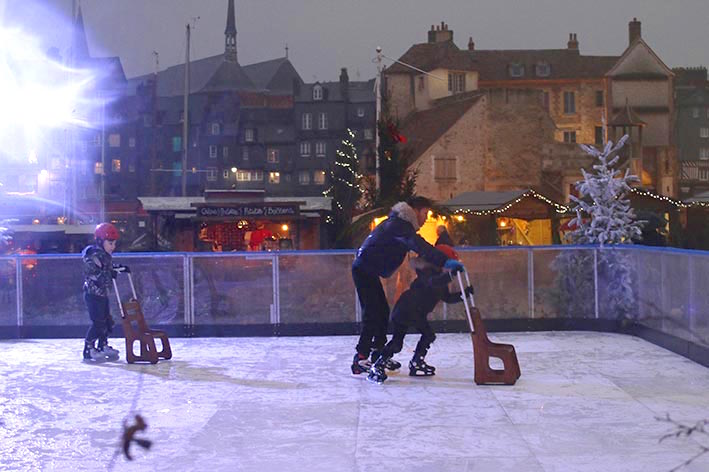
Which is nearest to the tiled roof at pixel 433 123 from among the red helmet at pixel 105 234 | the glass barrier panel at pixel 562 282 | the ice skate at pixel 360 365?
the glass barrier panel at pixel 562 282

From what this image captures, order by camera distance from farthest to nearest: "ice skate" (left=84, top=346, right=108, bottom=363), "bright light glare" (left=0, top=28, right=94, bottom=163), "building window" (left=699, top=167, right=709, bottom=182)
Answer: "building window" (left=699, top=167, right=709, bottom=182) → "bright light glare" (left=0, top=28, right=94, bottom=163) → "ice skate" (left=84, top=346, right=108, bottom=363)

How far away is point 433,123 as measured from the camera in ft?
176

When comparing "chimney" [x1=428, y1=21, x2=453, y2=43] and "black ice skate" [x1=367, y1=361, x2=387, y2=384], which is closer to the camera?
"black ice skate" [x1=367, y1=361, x2=387, y2=384]

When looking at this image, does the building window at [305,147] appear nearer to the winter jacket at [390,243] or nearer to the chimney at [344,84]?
the chimney at [344,84]

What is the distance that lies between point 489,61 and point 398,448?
64639 millimetres

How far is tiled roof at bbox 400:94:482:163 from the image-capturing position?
51312 mm

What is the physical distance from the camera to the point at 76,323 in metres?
15.6

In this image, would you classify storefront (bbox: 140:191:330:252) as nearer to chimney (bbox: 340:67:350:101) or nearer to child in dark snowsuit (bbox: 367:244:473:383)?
child in dark snowsuit (bbox: 367:244:473:383)

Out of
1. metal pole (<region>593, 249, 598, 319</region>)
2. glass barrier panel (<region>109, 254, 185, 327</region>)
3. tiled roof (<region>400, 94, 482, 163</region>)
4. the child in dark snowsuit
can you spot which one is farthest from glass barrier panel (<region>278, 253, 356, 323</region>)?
tiled roof (<region>400, 94, 482, 163</region>)

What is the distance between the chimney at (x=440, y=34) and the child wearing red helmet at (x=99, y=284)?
2322 inches

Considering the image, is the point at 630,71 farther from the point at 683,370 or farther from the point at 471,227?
the point at 683,370

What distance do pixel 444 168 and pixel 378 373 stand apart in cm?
4147

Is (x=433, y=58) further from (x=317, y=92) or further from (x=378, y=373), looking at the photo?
(x=378, y=373)

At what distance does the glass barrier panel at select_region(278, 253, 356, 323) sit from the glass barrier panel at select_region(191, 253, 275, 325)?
24 centimetres
